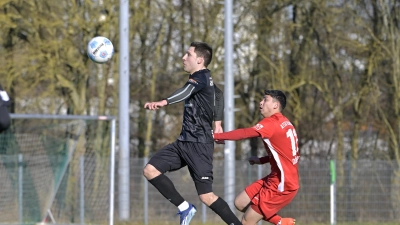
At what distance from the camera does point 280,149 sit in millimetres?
8195

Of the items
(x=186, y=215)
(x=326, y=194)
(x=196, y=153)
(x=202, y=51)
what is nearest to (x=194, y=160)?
(x=196, y=153)

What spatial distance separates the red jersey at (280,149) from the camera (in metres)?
8.10

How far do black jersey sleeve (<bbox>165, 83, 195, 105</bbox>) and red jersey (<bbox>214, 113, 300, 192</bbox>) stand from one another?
0.77 m

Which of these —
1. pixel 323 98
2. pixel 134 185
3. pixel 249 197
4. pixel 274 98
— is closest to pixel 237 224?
pixel 249 197

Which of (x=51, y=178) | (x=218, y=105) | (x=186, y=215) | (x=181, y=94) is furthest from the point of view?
(x=51, y=178)

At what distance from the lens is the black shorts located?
26.9 ft

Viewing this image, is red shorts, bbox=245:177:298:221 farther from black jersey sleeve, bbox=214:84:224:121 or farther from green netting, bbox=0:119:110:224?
green netting, bbox=0:119:110:224

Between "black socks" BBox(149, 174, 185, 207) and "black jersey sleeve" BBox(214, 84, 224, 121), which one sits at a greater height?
"black jersey sleeve" BBox(214, 84, 224, 121)

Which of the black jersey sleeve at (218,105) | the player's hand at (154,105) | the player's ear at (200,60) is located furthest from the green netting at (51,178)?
the player's hand at (154,105)

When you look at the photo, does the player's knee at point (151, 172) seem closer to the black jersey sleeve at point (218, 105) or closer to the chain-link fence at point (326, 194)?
the black jersey sleeve at point (218, 105)

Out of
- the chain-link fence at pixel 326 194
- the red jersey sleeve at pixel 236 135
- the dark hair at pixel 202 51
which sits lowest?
the chain-link fence at pixel 326 194

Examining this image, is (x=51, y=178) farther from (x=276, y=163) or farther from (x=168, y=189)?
(x=276, y=163)

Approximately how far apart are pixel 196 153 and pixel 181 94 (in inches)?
29.5

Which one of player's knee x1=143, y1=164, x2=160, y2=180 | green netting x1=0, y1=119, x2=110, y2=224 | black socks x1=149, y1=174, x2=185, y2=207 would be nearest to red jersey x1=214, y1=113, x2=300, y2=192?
black socks x1=149, y1=174, x2=185, y2=207
